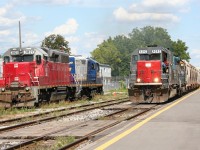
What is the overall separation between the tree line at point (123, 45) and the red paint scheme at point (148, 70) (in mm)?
34721

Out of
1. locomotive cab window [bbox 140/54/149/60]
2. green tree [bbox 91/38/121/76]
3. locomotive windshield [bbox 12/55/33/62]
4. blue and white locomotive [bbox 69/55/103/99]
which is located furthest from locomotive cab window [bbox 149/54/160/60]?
green tree [bbox 91/38/121/76]

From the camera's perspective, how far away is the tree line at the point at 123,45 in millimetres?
78625

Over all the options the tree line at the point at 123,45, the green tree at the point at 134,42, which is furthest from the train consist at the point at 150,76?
the green tree at the point at 134,42

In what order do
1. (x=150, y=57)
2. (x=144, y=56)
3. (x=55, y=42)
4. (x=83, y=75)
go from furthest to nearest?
(x=55, y=42), (x=83, y=75), (x=144, y=56), (x=150, y=57)

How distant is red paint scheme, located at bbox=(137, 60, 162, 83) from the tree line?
3472cm

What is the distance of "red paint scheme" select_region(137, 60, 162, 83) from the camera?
24609 mm

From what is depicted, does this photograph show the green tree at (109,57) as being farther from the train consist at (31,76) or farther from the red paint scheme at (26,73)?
the red paint scheme at (26,73)

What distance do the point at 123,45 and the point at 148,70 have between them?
163 metres

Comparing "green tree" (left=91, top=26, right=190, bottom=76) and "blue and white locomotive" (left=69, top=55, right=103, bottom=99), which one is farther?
"green tree" (left=91, top=26, right=190, bottom=76)

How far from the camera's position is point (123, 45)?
614 feet

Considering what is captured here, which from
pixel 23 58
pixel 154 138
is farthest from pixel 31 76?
pixel 154 138

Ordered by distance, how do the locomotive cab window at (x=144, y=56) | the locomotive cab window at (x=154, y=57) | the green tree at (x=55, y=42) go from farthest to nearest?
the green tree at (x=55, y=42) < the locomotive cab window at (x=144, y=56) < the locomotive cab window at (x=154, y=57)

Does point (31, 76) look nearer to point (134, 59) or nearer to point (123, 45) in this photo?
point (134, 59)

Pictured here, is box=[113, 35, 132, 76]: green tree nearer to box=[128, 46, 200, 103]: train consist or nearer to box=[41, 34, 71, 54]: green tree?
box=[41, 34, 71, 54]: green tree
